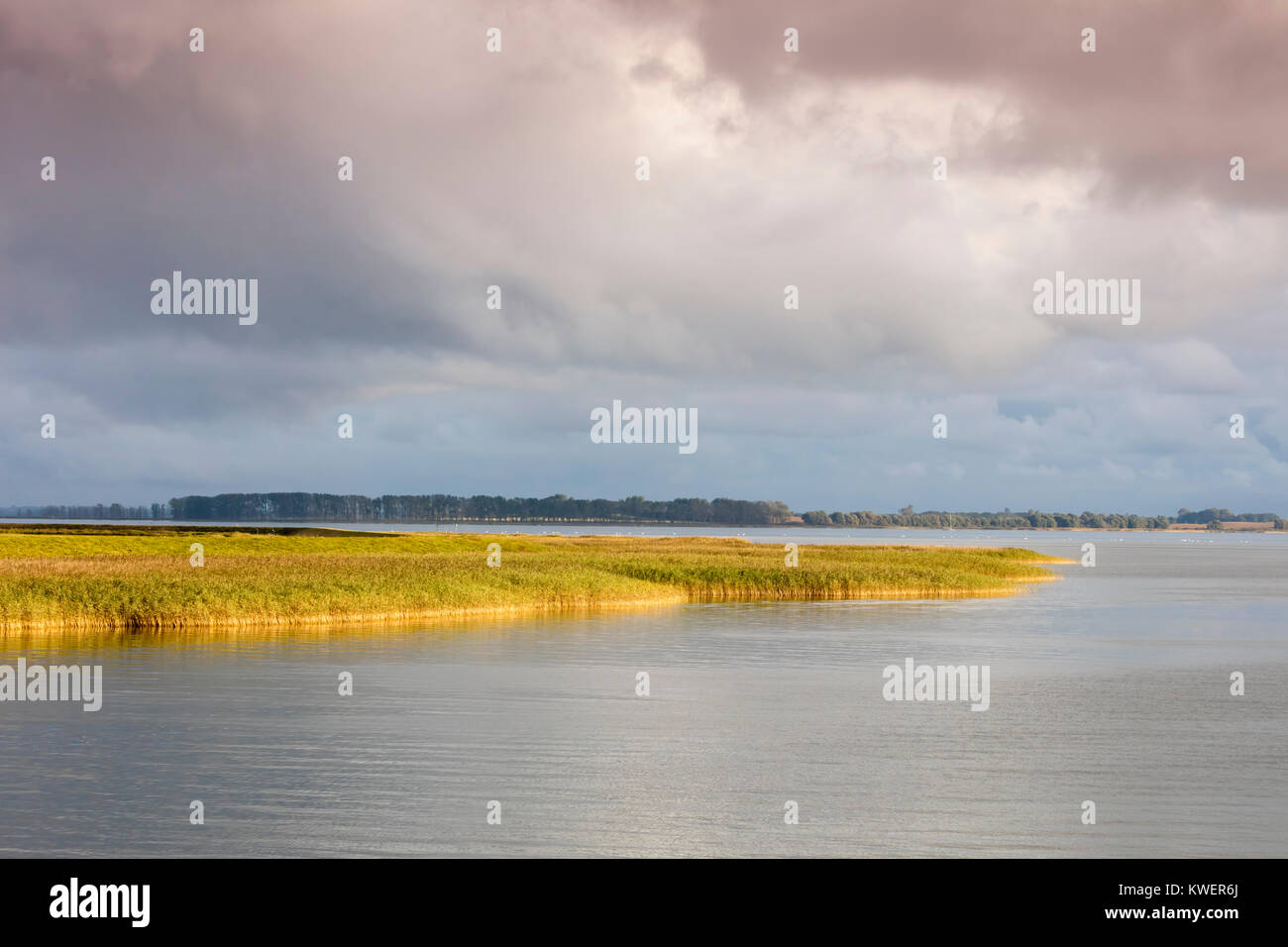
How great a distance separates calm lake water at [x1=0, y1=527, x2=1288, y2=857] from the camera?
20.3m

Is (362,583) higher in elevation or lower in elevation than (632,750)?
higher

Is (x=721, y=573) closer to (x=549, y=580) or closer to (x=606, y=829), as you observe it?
(x=549, y=580)

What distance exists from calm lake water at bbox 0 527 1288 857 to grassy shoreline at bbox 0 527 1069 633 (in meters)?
3.63

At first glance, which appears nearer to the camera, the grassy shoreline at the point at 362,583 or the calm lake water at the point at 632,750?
the calm lake water at the point at 632,750

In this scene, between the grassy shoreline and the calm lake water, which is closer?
the calm lake water

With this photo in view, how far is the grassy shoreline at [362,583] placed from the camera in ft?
162

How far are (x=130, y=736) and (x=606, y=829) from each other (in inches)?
543

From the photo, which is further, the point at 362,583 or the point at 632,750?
the point at 362,583

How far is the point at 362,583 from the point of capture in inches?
2253

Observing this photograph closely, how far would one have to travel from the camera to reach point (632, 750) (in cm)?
2745

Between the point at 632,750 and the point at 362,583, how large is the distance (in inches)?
1287

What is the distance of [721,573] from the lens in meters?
75.6

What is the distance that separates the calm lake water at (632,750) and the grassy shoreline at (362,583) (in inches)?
143
